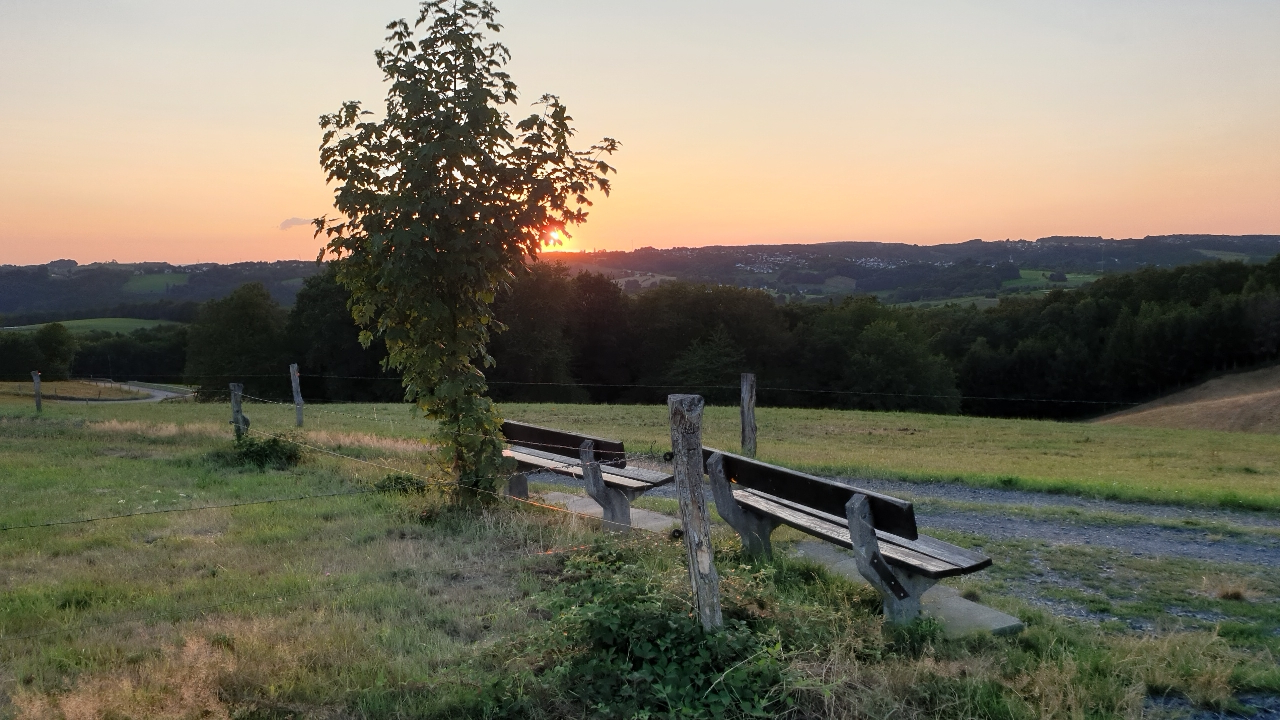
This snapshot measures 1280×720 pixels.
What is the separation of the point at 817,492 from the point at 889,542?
0.56m

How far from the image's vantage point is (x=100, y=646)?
441 centimetres

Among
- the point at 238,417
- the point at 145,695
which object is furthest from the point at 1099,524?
the point at 238,417

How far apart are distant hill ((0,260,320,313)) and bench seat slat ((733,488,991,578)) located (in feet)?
231

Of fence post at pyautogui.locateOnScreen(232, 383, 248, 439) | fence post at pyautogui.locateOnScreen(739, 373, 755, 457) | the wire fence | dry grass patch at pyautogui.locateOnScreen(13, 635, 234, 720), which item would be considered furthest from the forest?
dry grass patch at pyautogui.locateOnScreen(13, 635, 234, 720)

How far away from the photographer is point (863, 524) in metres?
4.45

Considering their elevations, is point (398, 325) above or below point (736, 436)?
above

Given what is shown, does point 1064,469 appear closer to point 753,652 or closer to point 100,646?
point 753,652

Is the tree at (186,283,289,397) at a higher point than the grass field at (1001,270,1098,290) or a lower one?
lower

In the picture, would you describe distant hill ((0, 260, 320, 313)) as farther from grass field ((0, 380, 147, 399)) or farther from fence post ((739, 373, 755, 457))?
fence post ((739, 373, 755, 457))

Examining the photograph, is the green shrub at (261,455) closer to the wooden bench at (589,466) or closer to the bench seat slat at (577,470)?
the wooden bench at (589,466)

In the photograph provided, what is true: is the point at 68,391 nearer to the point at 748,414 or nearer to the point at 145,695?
the point at 748,414

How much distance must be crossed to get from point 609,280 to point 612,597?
56.6 meters

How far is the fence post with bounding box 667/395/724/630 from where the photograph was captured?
157 inches

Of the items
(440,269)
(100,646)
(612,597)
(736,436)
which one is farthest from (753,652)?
(736,436)
